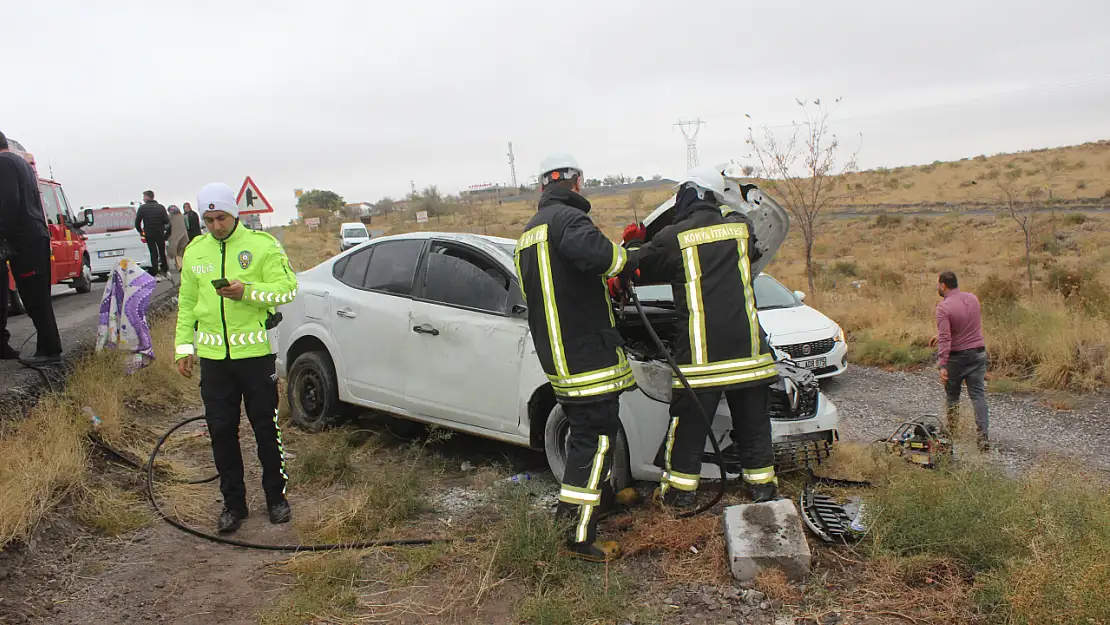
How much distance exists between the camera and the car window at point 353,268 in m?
5.84

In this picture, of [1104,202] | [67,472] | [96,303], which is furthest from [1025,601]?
[1104,202]

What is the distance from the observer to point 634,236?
14.5ft

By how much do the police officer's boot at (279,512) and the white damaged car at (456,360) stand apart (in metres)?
1.07

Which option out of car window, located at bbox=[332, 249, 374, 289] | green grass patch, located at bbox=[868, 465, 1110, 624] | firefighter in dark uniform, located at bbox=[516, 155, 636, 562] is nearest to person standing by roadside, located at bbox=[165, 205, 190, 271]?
car window, located at bbox=[332, 249, 374, 289]

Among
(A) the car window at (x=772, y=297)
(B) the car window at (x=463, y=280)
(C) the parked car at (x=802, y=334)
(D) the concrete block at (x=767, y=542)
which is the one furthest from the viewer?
(A) the car window at (x=772, y=297)

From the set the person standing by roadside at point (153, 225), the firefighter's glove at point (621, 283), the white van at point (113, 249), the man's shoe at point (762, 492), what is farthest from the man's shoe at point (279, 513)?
the white van at point (113, 249)

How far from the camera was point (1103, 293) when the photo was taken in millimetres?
10133

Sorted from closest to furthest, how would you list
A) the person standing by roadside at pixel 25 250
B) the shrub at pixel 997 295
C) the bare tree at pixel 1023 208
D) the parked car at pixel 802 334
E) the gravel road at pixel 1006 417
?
the gravel road at pixel 1006 417, the person standing by roadside at pixel 25 250, the parked car at pixel 802 334, the shrub at pixel 997 295, the bare tree at pixel 1023 208

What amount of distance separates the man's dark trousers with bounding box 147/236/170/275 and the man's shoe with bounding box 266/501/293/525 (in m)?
13.7

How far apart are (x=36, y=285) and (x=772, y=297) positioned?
23.8 ft

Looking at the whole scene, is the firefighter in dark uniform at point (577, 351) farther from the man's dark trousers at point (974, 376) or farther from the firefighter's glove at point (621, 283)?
the man's dark trousers at point (974, 376)

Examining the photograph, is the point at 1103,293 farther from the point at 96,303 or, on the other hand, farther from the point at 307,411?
the point at 96,303

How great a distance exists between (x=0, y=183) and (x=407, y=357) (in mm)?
3642

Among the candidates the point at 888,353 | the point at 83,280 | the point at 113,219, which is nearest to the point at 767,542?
the point at 888,353
